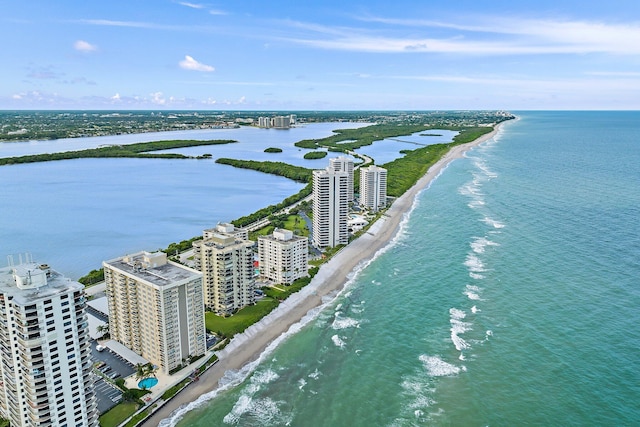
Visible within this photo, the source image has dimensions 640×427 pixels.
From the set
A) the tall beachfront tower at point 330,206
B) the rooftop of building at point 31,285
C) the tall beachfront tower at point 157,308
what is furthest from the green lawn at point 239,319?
the tall beachfront tower at point 330,206

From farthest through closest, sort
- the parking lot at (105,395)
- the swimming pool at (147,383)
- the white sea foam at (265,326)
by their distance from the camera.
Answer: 1. the swimming pool at (147,383)
2. the white sea foam at (265,326)
3. the parking lot at (105,395)

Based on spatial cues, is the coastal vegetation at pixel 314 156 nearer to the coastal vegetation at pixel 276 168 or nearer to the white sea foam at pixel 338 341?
the coastal vegetation at pixel 276 168

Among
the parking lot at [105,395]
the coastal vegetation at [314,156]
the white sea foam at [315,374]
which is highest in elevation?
the coastal vegetation at [314,156]

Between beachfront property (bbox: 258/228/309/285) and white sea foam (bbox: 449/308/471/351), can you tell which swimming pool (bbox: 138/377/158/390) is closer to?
beachfront property (bbox: 258/228/309/285)

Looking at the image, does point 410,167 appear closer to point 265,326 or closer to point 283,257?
point 283,257

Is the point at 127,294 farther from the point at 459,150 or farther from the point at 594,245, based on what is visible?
the point at 459,150

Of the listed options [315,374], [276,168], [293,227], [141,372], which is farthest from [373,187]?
[141,372]
